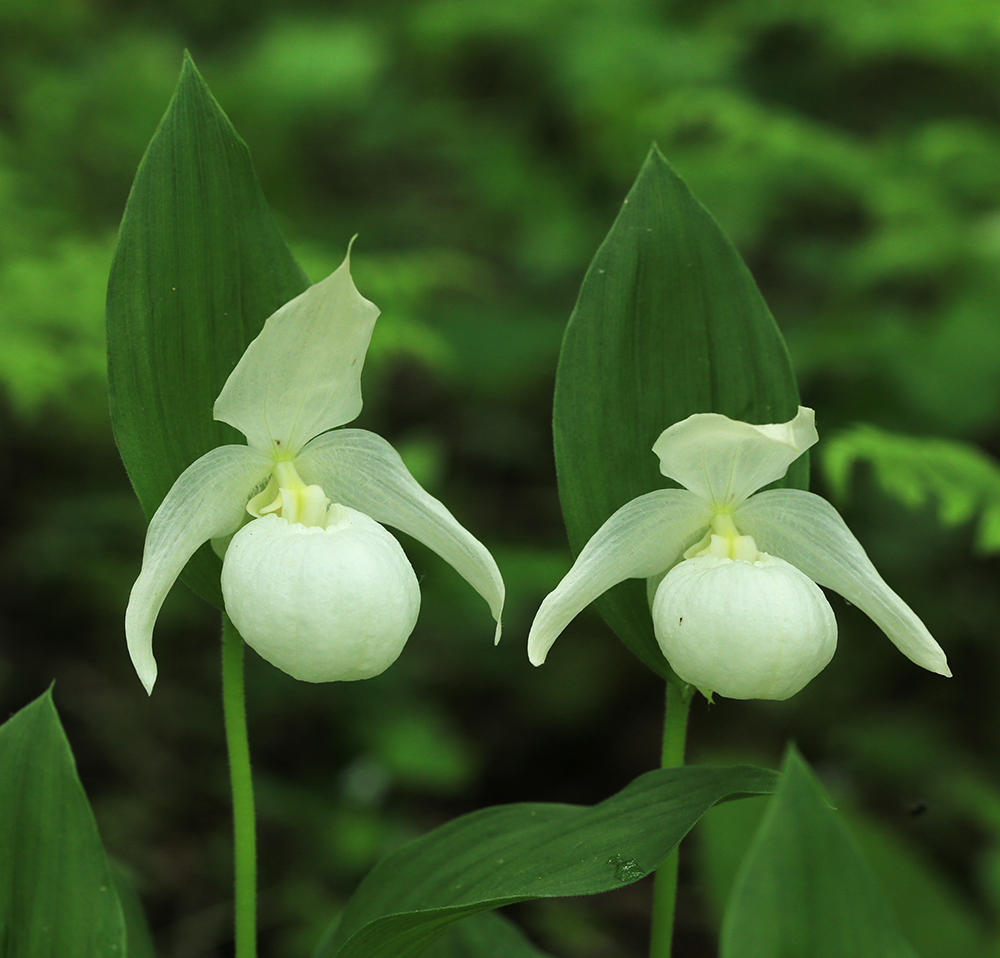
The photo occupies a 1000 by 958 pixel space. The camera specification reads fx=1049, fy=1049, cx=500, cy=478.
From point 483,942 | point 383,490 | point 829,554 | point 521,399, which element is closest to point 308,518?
point 383,490

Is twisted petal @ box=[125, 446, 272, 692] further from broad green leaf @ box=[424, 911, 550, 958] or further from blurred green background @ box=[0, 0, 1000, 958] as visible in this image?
blurred green background @ box=[0, 0, 1000, 958]

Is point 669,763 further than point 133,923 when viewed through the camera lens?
No

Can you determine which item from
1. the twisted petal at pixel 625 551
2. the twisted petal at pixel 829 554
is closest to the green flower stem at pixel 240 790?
the twisted petal at pixel 625 551

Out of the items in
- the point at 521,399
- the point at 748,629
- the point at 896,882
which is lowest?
the point at 896,882

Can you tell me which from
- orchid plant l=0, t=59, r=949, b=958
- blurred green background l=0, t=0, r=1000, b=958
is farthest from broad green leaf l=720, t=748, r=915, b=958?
blurred green background l=0, t=0, r=1000, b=958

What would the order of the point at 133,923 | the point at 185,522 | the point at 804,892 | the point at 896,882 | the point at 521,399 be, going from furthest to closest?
1. the point at 521,399
2. the point at 896,882
3. the point at 133,923
4. the point at 185,522
5. the point at 804,892

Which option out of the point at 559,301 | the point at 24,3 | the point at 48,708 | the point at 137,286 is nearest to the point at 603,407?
the point at 137,286

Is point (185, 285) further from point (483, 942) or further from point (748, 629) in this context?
point (483, 942)
